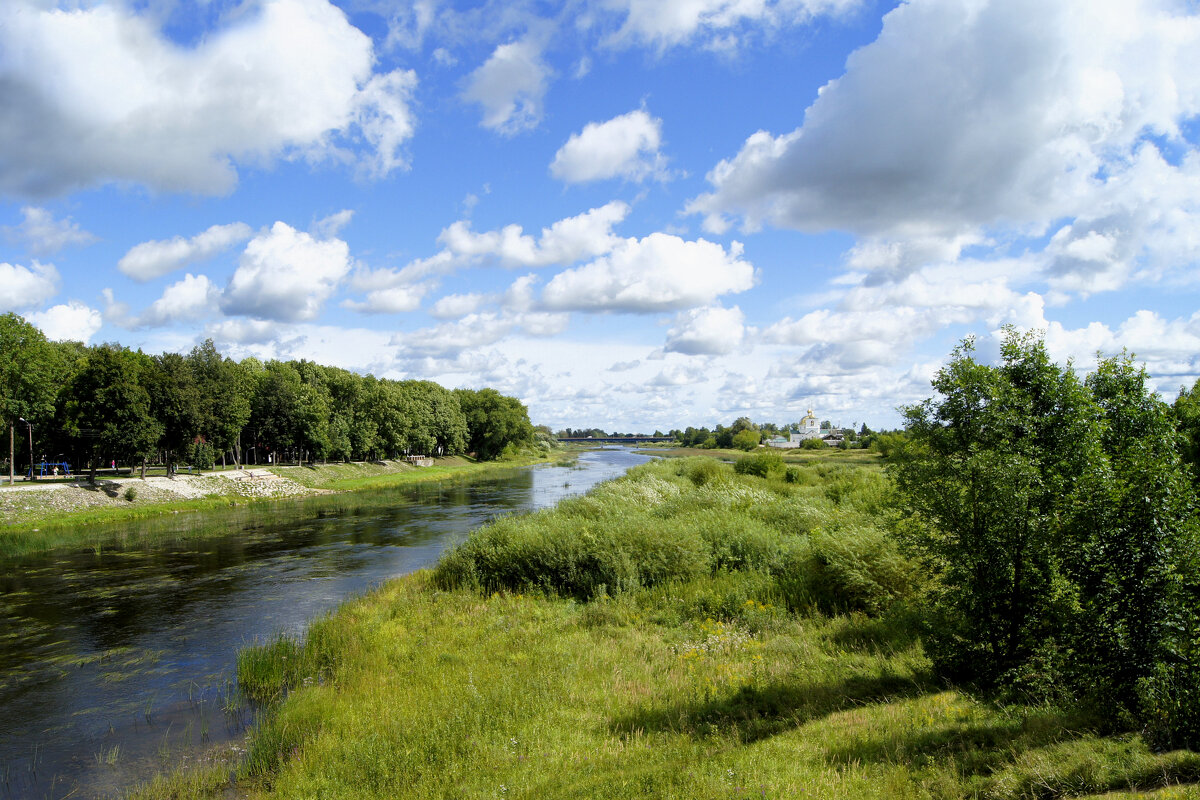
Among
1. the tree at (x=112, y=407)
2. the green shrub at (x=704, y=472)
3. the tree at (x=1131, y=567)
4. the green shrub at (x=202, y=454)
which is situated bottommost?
the green shrub at (x=704, y=472)

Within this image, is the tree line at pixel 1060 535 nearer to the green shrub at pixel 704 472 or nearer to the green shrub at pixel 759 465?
the green shrub at pixel 704 472

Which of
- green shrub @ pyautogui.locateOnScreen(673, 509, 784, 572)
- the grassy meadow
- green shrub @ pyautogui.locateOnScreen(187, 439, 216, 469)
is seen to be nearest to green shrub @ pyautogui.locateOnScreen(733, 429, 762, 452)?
green shrub @ pyautogui.locateOnScreen(187, 439, 216, 469)

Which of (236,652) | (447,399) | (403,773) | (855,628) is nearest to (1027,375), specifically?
(855,628)

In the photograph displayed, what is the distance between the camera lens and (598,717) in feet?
33.4

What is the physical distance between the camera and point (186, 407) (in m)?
50.2

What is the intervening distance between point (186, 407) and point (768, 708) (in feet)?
177

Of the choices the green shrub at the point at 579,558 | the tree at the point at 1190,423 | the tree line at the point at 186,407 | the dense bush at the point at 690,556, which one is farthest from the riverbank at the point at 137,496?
the tree at the point at 1190,423

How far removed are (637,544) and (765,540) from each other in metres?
4.46

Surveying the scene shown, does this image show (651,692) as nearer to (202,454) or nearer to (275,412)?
(202,454)

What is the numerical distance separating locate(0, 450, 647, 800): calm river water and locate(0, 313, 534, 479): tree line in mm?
12831

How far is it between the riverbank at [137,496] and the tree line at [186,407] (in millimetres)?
2910

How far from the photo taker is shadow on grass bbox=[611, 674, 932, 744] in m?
9.47

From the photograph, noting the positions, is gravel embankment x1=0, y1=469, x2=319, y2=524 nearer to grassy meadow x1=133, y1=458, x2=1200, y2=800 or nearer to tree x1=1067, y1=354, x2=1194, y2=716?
grassy meadow x1=133, y1=458, x2=1200, y2=800

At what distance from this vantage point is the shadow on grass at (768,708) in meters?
9.47
